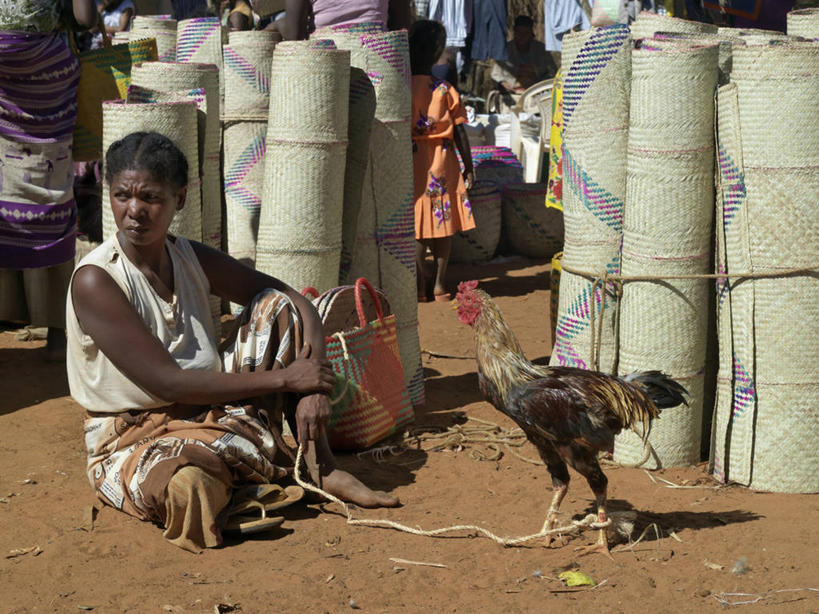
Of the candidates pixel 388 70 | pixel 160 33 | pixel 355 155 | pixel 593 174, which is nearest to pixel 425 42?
pixel 160 33

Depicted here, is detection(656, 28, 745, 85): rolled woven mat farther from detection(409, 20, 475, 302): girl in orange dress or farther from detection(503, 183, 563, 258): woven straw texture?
detection(503, 183, 563, 258): woven straw texture

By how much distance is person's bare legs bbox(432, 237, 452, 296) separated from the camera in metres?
7.98

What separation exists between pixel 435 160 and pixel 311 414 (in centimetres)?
451

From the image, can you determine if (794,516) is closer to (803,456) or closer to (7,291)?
(803,456)

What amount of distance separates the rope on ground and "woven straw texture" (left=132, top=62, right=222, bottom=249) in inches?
71.7

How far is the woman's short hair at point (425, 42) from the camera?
7.48 meters

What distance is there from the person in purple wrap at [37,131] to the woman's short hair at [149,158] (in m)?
2.07

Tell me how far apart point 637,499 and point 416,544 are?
1.05 metres

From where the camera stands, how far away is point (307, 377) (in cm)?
368

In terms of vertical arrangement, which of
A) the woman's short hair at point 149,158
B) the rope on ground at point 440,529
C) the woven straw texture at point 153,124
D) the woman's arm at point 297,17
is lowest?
the rope on ground at point 440,529

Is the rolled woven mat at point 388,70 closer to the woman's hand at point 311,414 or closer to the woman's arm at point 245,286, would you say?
the woman's arm at point 245,286

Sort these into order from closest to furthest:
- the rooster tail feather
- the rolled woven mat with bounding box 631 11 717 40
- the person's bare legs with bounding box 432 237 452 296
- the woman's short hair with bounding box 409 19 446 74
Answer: the rooster tail feather
the rolled woven mat with bounding box 631 11 717 40
the woman's short hair with bounding box 409 19 446 74
the person's bare legs with bounding box 432 237 452 296

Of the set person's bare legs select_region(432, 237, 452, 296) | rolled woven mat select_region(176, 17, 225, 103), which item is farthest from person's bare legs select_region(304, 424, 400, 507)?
person's bare legs select_region(432, 237, 452, 296)

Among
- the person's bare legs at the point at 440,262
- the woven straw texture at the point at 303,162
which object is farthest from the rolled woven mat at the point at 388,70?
the person's bare legs at the point at 440,262
